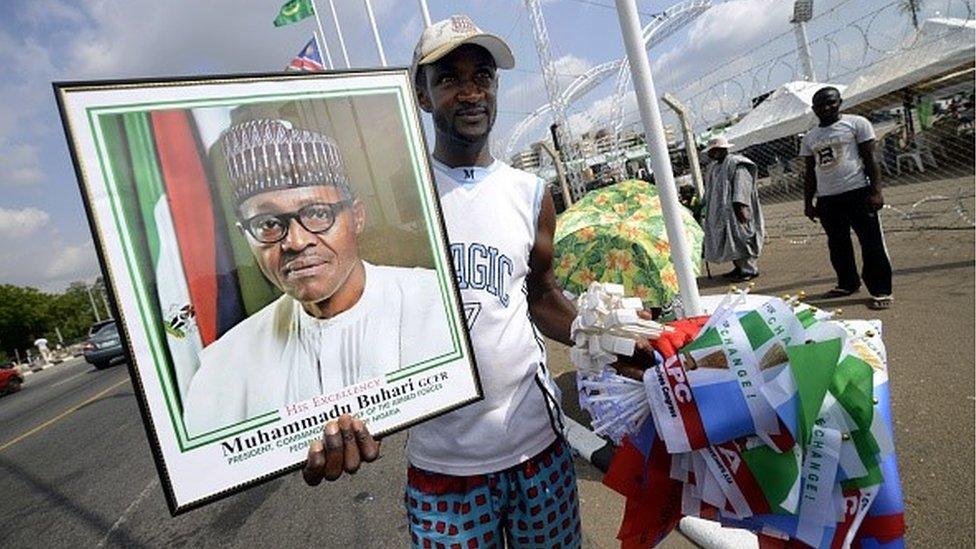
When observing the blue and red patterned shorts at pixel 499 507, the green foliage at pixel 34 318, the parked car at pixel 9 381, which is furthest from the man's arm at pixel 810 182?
the green foliage at pixel 34 318

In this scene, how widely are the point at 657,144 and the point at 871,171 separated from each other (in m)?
3.18

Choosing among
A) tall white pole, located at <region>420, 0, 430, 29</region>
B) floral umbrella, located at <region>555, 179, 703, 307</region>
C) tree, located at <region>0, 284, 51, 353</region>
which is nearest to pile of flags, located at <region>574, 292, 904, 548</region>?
floral umbrella, located at <region>555, 179, 703, 307</region>

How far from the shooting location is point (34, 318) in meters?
42.4

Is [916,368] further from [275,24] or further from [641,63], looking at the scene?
[275,24]

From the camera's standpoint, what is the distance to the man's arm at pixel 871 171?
171 inches

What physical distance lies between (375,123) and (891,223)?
8175 millimetres

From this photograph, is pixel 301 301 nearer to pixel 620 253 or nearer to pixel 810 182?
pixel 620 253

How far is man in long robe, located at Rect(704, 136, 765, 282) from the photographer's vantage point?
246 inches

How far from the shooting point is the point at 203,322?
3.33 ft

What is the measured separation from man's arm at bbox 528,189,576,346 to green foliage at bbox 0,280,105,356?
47.2 meters

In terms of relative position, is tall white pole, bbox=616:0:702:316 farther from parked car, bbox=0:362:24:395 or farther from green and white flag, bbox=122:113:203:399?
parked car, bbox=0:362:24:395

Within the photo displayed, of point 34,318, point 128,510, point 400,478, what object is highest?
point 34,318

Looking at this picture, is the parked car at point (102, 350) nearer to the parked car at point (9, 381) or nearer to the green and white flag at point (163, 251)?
the parked car at point (9, 381)


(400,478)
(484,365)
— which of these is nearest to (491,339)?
(484,365)
